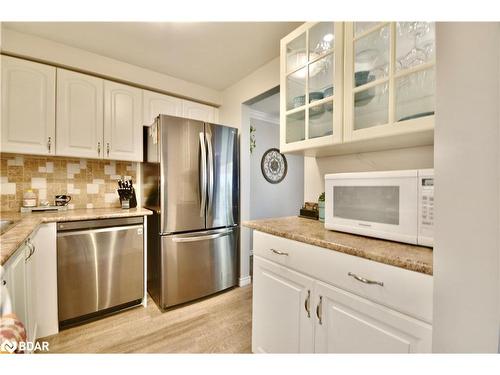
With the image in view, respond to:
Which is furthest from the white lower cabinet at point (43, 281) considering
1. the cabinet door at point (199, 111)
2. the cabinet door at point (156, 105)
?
the cabinet door at point (199, 111)

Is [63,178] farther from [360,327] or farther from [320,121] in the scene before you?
[360,327]

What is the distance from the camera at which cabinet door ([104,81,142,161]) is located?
208cm

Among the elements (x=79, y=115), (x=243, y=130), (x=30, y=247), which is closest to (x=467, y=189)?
(x=30, y=247)

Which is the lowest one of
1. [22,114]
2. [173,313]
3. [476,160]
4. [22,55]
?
[173,313]

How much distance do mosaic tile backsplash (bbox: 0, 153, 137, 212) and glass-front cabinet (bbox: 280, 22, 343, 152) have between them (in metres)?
1.93

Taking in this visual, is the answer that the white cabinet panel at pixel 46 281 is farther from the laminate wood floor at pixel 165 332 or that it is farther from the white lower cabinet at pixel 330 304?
the white lower cabinet at pixel 330 304

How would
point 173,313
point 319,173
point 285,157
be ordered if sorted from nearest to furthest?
point 319,173, point 173,313, point 285,157

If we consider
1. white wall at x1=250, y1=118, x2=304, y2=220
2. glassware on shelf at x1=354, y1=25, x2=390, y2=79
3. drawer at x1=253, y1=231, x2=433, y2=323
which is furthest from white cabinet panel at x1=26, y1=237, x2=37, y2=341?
white wall at x1=250, y1=118, x2=304, y2=220

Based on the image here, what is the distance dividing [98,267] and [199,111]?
193cm

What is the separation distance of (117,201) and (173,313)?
134 centimetres

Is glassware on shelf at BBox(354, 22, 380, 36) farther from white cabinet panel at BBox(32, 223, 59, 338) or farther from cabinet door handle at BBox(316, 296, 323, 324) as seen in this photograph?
white cabinet panel at BBox(32, 223, 59, 338)
